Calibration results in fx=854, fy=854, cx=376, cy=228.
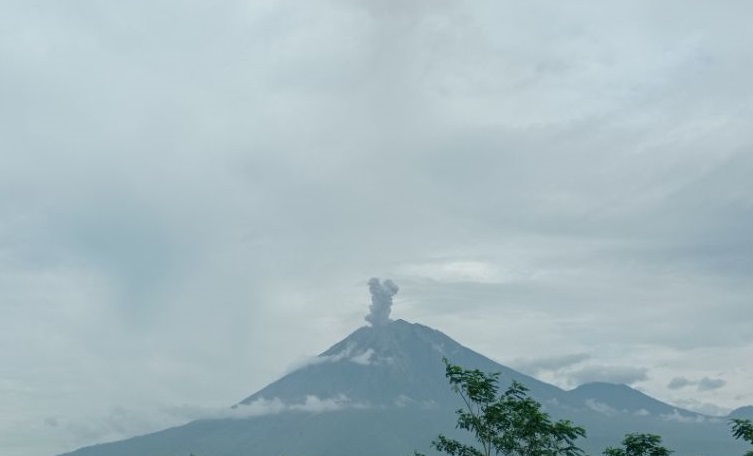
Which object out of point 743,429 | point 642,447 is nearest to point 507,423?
point 642,447

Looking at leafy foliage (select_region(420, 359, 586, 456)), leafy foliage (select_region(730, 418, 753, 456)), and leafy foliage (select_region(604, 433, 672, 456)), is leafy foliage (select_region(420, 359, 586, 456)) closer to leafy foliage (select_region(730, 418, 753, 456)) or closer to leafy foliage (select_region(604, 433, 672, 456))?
leafy foliage (select_region(604, 433, 672, 456))

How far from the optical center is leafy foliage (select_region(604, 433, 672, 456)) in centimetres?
2749

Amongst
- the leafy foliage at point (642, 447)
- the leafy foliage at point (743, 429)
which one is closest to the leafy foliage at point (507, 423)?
the leafy foliage at point (642, 447)

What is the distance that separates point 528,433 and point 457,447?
302 cm

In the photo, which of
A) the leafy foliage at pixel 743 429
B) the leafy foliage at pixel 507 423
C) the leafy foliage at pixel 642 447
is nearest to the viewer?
the leafy foliage at pixel 743 429

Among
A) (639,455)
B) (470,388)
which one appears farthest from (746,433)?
(470,388)

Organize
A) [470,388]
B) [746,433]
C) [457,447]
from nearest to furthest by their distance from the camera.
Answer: [746,433] → [470,388] → [457,447]

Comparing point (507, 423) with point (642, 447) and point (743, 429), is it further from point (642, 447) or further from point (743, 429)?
point (743, 429)

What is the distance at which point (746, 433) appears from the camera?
2450cm

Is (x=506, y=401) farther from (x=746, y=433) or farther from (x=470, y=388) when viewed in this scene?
(x=746, y=433)

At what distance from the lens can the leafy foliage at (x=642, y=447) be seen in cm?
2749

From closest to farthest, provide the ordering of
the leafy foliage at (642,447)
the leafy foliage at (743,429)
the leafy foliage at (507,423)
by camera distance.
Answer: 1. the leafy foliage at (743,429)
2. the leafy foliage at (507,423)
3. the leafy foliage at (642,447)

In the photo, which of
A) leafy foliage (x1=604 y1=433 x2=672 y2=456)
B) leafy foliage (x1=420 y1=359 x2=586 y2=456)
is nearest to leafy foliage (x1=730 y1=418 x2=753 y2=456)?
leafy foliage (x1=604 y1=433 x2=672 y2=456)

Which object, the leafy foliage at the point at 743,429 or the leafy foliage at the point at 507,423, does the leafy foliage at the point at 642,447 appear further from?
the leafy foliage at the point at 743,429
